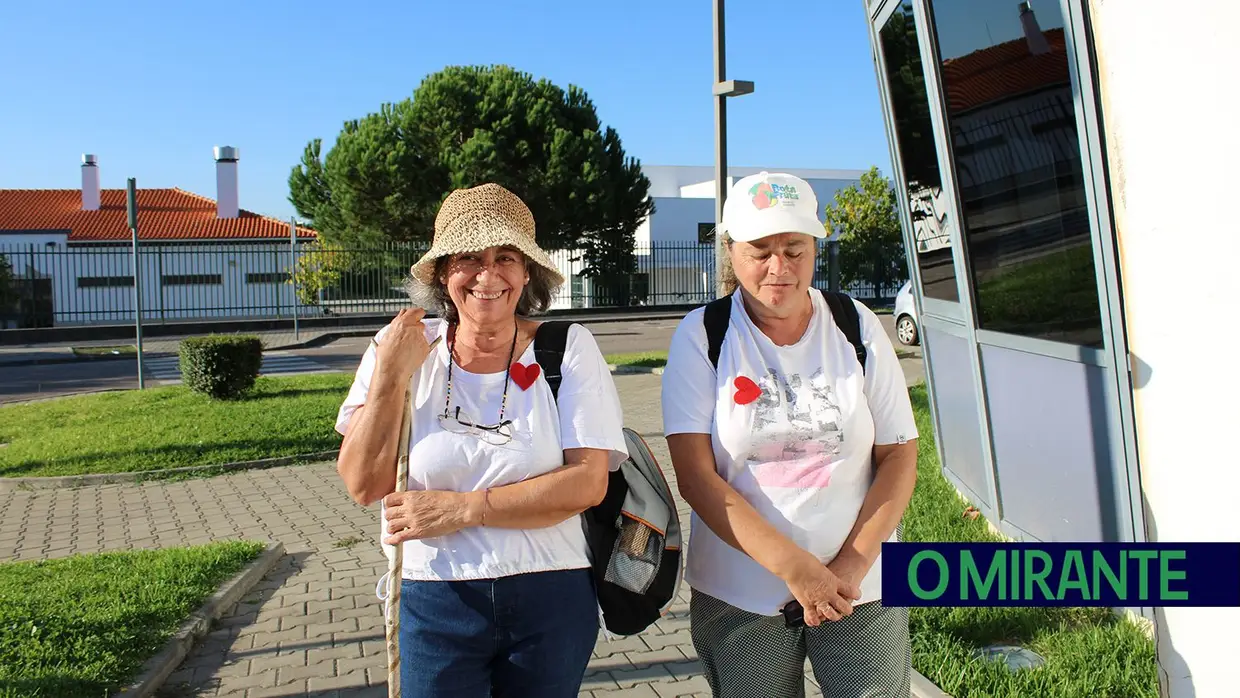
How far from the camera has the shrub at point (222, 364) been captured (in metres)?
11.9

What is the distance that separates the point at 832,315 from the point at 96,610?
3766 millimetres

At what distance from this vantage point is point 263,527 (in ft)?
22.7

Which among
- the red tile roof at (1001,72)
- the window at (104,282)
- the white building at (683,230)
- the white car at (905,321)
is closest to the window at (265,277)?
the window at (104,282)

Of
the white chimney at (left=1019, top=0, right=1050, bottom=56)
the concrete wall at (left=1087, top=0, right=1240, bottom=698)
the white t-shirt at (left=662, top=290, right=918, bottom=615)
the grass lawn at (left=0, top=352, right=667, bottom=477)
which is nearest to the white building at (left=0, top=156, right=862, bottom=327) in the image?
the grass lawn at (left=0, top=352, right=667, bottom=477)

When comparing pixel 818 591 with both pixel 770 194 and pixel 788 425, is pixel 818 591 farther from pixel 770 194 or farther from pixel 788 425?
pixel 770 194

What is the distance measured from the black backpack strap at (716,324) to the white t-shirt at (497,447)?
0.92 feet

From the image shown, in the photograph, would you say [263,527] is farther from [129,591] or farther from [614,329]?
[614,329]

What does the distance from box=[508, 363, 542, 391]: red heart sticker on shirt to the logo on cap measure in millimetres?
652

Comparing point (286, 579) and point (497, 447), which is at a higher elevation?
point (497, 447)

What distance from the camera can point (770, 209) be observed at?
2.37m

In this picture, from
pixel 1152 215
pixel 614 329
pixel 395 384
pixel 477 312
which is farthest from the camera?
pixel 614 329

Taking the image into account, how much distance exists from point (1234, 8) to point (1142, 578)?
3.29 feet

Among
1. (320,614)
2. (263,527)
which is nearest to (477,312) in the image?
(320,614)

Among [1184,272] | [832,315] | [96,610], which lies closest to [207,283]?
[96,610]
